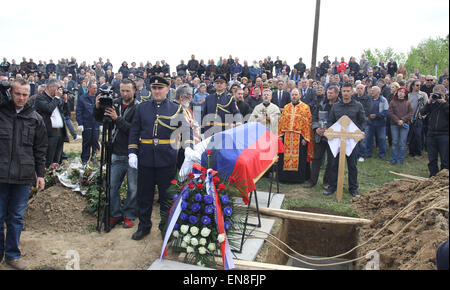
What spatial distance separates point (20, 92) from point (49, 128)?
3284mm

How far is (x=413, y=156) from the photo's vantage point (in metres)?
10.1

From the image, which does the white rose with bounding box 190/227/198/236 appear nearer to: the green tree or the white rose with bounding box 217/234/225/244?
the white rose with bounding box 217/234/225/244

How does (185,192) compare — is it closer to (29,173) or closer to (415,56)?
(29,173)

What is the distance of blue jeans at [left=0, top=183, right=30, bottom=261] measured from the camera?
388cm

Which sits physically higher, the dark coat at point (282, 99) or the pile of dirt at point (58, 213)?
the dark coat at point (282, 99)

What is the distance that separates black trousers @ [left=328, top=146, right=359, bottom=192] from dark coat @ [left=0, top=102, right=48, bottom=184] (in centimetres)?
511

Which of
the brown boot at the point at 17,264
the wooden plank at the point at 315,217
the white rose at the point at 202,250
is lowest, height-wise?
the brown boot at the point at 17,264

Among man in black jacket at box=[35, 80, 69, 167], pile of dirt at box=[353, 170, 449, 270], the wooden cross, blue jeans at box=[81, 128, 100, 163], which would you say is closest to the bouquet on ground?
pile of dirt at box=[353, 170, 449, 270]

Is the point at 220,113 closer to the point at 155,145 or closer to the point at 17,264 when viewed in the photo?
the point at 155,145

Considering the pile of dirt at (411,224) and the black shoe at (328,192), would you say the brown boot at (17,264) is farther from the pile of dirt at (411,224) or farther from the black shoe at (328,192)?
the black shoe at (328,192)

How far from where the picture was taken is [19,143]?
12.7 ft

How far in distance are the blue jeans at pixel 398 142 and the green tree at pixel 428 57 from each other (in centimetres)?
3153

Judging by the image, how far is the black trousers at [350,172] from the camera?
677 centimetres

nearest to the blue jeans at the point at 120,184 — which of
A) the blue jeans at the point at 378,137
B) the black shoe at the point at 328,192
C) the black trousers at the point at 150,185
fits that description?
the black trousers at the point at 150,185
